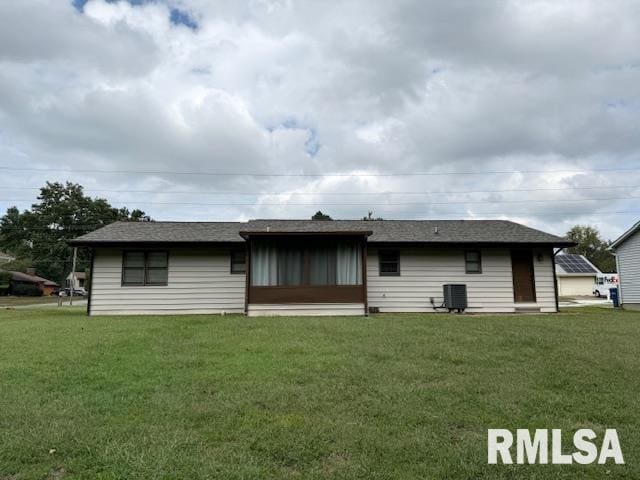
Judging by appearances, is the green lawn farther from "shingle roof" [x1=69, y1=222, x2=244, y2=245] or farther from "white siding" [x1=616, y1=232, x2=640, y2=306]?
"white siding" [x1=616, y1=232, x2=640, y2=306]

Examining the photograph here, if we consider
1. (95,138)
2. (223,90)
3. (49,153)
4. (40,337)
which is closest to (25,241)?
(49,153)

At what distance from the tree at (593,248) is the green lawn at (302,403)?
68522mm

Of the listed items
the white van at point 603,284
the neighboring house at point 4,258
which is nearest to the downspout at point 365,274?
the white van at point 603,284

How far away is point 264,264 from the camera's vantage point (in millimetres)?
12570

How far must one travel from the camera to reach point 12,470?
270cm

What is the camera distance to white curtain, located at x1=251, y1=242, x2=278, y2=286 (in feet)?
41.1

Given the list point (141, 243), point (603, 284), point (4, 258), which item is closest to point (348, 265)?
point (141, 243)

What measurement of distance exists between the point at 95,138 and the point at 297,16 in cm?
1363

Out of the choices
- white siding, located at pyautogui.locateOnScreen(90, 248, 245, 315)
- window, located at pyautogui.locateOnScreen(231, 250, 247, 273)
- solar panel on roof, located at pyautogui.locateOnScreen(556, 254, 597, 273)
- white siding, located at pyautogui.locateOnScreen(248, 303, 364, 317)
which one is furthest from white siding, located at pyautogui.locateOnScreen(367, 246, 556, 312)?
solar panel on roof, located at pyautogui.locateOnScreen(556, 254, 597, 273)

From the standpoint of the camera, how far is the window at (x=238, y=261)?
13.9 meters

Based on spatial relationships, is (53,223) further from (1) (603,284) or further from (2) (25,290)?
(1) (603,284)

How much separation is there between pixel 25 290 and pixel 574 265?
5846cm

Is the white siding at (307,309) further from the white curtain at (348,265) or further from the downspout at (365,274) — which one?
the white curtain at (348,265)
